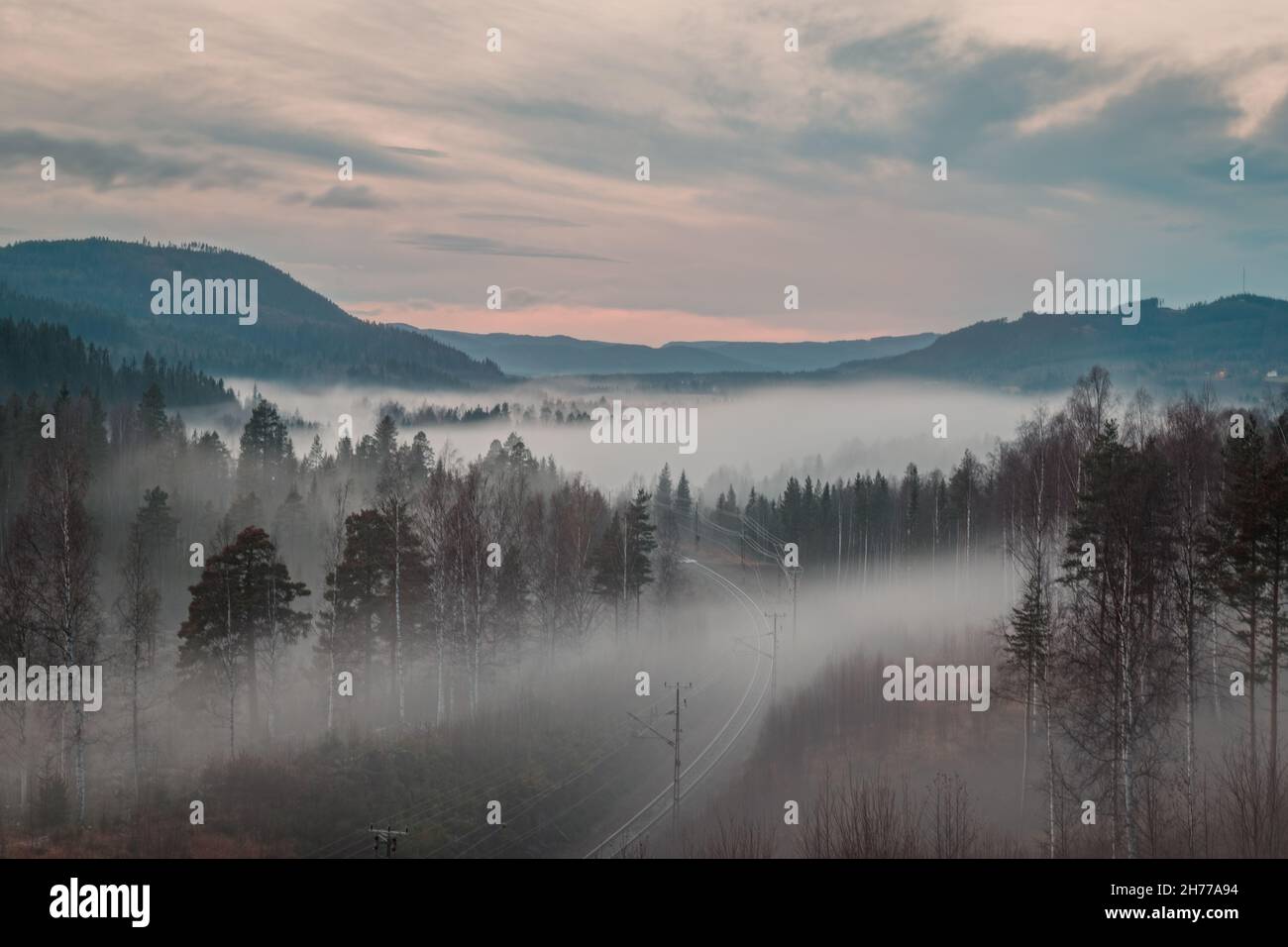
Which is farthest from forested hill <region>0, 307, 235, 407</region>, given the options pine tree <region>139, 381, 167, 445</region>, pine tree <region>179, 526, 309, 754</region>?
pine tree <region>179, 526, 309, 754</region>

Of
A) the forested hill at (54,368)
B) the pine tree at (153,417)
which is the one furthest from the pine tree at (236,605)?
the forested hill at (54,368)

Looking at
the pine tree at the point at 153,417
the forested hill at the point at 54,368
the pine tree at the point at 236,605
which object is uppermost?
the forested hill at the point at 54,368

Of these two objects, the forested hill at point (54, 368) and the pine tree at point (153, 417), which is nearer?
the pine tree at point (153, 417)

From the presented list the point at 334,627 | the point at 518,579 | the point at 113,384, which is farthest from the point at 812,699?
the point at 113,384

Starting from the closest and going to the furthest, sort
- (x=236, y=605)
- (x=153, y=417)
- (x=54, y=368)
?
(x=236, y=605), (x=153, y=417), (x=54, y=368)

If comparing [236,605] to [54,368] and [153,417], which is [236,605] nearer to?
[153,417]

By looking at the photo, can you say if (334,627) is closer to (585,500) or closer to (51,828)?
(51,828)

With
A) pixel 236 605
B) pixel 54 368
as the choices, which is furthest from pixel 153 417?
pixel 236 605

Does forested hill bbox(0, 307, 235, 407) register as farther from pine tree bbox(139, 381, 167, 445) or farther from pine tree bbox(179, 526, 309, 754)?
pine tree bbox(179, 526, 309, 754)

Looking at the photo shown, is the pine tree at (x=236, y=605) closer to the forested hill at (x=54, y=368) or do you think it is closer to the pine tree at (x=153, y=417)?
the pine tree at (x=153, y=417)

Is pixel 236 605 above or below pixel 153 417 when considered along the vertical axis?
below

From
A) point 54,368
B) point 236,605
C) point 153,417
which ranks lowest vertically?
point 236,605

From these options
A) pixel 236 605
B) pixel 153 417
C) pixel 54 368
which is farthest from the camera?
pixel 54 368

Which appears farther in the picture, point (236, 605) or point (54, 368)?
point (54, 368)
